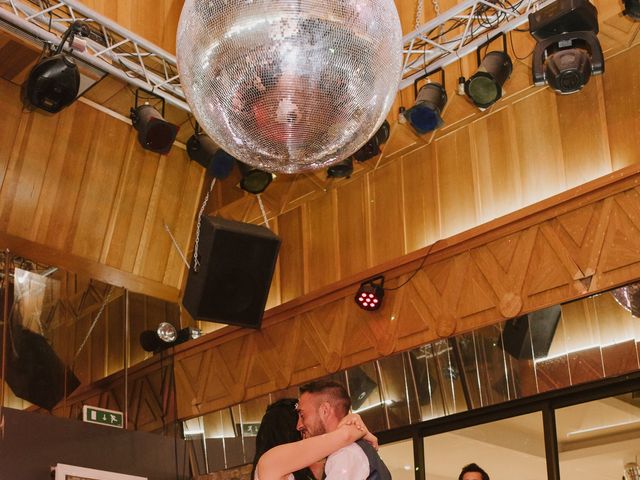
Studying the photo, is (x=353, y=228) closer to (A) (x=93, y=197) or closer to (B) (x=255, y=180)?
(B) (x=255, y=180)

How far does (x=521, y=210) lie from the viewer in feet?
20.0

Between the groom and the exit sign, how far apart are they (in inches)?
138

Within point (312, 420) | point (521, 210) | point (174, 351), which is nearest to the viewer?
point (312, 420)

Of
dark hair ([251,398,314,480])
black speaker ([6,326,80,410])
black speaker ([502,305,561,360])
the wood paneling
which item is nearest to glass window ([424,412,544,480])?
black speaker ([502,305,561,360])

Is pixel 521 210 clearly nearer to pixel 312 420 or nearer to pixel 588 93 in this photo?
pixel 588 93

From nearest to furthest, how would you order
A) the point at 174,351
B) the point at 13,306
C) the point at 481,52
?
the point at 13,306 < the point at 481,52 < the point at 174,351

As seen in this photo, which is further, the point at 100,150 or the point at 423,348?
the point at 100,150

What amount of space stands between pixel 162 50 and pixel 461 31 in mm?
1901

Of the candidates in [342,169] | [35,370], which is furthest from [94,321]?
[342,169]

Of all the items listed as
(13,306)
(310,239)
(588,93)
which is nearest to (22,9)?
(13,306)

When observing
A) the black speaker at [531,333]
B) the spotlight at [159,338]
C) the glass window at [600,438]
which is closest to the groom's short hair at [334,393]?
the glass window at [600,438]

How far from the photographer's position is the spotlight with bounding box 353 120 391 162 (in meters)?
6.40

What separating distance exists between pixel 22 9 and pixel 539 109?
317cm

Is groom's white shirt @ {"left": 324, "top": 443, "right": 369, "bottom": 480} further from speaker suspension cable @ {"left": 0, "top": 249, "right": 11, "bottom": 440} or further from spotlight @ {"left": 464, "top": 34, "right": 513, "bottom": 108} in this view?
spotlight @ {"left": 464, "top": 34, "right": 513, "bottom": 108}
